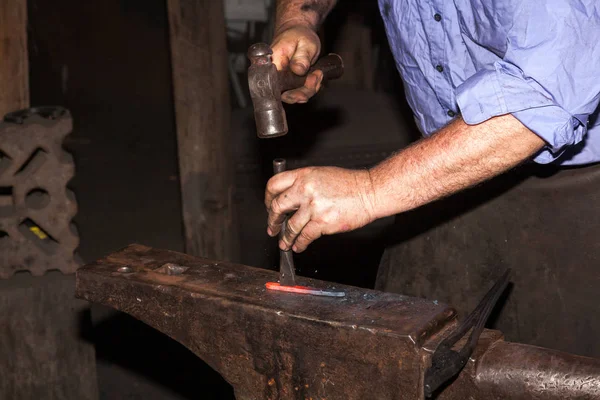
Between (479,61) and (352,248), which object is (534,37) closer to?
(479,61)

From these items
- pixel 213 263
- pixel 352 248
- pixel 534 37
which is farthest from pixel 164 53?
pixel 534 37

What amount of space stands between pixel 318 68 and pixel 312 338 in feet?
2.84

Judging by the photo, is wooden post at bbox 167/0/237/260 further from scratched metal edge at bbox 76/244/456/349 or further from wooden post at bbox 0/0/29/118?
scratched metal edge at bbox 76/244/456/349

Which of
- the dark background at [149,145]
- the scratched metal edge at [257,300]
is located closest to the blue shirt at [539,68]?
the scratched metal edge at [257,300]

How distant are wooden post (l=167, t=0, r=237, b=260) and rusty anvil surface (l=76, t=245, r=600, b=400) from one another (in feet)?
6.07

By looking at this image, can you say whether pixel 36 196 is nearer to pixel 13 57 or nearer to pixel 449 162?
pixel 13 57

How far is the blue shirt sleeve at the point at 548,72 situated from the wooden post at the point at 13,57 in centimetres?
234

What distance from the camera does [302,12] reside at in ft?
7.73

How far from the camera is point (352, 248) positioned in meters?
4.66

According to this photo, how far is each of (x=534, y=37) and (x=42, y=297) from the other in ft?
7.28

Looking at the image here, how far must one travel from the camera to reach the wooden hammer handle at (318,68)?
2.02m

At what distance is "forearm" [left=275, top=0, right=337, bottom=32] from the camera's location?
2322 mm

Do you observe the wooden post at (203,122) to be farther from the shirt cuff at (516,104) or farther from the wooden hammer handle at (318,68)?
the shirt cuff at (516,104)

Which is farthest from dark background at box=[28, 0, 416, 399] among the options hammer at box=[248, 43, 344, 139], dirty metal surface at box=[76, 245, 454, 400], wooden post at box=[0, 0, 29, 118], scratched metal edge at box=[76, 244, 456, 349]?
hammer at box=[248, 43, 344, 139]
